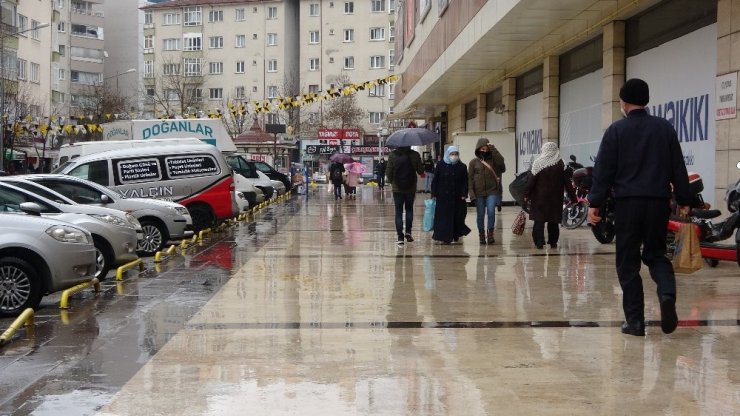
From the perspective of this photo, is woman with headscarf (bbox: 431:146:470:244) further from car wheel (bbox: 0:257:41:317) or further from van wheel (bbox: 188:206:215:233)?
car wheel (bbox: 0:257:41:317)

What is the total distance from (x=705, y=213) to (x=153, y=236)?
9050mm

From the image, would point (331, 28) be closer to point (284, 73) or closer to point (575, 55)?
point (284, 73)

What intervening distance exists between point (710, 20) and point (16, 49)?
169 feet

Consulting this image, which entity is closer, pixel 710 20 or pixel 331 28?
pixel 710 20

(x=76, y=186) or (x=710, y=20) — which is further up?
(x=710, y=20)

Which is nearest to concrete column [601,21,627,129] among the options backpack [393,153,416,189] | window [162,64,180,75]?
backpack [393,153,416,189]

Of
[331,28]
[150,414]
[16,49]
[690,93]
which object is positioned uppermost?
[331,28]

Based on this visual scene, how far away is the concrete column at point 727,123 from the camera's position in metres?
12.5

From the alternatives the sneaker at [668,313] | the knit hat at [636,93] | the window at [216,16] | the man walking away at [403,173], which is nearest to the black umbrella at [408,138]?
the man walking away at [403,173]

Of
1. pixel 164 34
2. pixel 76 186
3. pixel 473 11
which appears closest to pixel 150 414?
pixel 76 186

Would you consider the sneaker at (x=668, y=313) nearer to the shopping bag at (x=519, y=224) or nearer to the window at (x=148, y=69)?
the shopping bag at (x=519, y=224)

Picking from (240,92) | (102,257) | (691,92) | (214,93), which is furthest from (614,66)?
(214,93)

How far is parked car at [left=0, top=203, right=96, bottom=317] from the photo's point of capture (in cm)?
934

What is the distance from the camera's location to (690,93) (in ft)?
47.9
